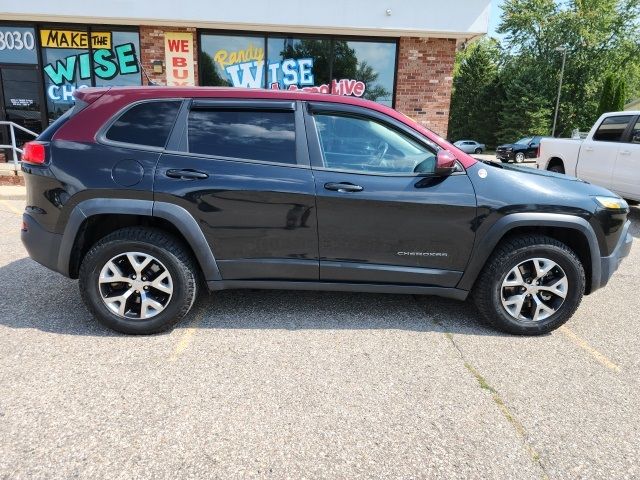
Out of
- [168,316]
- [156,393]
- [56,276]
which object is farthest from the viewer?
[56,276]

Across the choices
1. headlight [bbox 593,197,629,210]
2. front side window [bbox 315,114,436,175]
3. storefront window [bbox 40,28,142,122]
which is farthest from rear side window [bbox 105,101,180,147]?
storefront window [bbox 40,28,142,122]

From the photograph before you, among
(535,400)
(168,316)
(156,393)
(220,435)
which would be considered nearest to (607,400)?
(535,400)

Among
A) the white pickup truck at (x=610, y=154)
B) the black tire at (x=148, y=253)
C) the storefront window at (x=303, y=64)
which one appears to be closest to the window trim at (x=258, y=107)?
the black tire at (x=148, y=253)

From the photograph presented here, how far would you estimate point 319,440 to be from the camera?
2254mm

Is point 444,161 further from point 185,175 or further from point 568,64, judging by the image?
point 568,64

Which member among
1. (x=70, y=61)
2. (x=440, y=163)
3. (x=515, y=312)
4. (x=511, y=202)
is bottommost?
(x=515, y=312)

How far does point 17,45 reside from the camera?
10727mm

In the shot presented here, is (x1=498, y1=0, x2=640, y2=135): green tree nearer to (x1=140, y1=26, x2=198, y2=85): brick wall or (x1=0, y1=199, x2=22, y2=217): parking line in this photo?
(x1=140, y1=26, x2=198, y2=85): brick wall

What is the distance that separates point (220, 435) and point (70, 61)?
446 inches

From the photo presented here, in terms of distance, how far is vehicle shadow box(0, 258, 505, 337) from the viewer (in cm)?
345

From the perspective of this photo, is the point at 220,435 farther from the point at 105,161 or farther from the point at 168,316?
the point at 105,161

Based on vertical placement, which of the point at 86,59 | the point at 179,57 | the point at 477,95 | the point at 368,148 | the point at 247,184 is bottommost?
the point at 247,184

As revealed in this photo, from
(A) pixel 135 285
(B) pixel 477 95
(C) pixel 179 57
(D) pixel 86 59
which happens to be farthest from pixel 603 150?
(B) pixel 477 95

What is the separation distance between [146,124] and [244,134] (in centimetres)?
69
